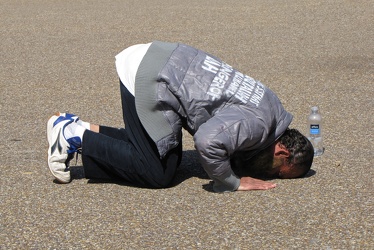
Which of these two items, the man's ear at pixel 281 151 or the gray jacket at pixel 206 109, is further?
the man's ear at pixel 281 151

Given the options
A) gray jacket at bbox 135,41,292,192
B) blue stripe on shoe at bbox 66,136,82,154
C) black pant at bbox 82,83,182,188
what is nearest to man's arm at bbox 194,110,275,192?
gray jacket at bbox 135,41,292,192

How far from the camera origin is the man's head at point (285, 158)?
4754 mm

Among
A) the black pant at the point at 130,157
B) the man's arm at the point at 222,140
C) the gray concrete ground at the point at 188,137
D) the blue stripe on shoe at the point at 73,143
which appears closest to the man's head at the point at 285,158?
the gray concrete ground at the point at 188,137

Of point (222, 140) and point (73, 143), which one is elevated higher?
point (222, 140)

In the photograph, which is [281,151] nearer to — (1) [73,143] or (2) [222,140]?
(2) [222,140]

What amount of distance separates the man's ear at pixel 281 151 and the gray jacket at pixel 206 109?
6 centimetres

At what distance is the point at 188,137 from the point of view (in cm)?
590

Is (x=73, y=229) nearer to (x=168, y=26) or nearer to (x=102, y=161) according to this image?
(x=102, y=161)

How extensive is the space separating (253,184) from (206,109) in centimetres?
55

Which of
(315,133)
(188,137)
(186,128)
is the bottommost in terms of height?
(188,137)

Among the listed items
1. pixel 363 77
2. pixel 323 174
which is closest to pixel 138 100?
pixel 323 174

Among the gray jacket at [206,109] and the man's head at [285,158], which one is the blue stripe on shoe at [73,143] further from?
the man's head at [285,158]

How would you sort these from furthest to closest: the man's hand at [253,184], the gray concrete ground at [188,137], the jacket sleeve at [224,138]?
the man's hand at [253,184]
the jacket sleeve at [224,138]
the gray concrete ground at [188,137]

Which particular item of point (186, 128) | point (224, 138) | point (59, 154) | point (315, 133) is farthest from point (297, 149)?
point (59, 154)
